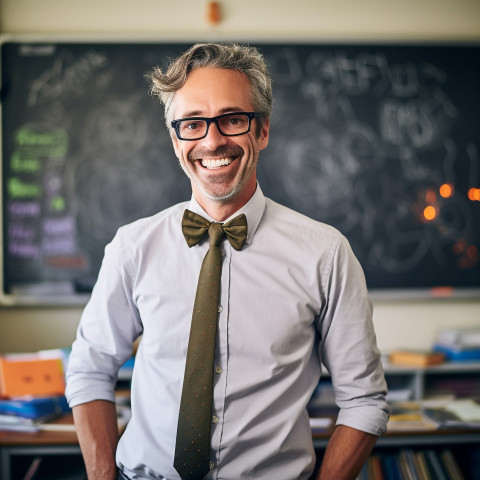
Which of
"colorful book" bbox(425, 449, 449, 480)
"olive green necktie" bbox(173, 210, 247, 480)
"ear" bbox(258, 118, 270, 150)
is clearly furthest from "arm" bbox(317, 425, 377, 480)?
"colorful book" bbox(425, 449, 449, 480)

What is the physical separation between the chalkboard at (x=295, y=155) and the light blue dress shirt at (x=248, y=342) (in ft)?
4.50

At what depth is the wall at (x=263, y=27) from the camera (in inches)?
105

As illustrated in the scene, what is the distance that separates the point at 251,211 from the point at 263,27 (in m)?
1.74

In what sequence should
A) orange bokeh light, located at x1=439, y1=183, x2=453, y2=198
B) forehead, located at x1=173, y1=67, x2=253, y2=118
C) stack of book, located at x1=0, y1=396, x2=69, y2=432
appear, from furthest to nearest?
1. orange bokeh light, located at x1=439, y1=183, x2=453, y2=198
2. stack of book, located at x1=0, y1=396, x2=69, y2=432
3. forehead, located at x1=173, y1=67, x2=253, y2=118

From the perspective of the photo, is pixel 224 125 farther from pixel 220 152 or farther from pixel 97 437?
pixel 97 437

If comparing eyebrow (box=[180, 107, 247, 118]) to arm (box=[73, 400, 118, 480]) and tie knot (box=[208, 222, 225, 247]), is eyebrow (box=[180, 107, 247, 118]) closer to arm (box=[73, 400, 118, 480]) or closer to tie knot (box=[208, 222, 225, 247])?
tie knot (box=[208, 222, 225, 247])

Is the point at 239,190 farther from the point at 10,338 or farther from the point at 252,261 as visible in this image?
the point at 10,338

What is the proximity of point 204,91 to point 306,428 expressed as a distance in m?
0.86

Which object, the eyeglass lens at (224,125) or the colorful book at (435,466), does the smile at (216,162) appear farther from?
the colorful book at (435,466)

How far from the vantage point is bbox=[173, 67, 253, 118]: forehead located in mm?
1256

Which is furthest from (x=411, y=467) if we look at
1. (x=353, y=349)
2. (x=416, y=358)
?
(x=353, y=349)

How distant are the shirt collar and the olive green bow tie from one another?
0.11 ft

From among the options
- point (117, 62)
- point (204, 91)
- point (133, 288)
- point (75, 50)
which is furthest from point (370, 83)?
point (133, 288)

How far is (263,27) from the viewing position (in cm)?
270
